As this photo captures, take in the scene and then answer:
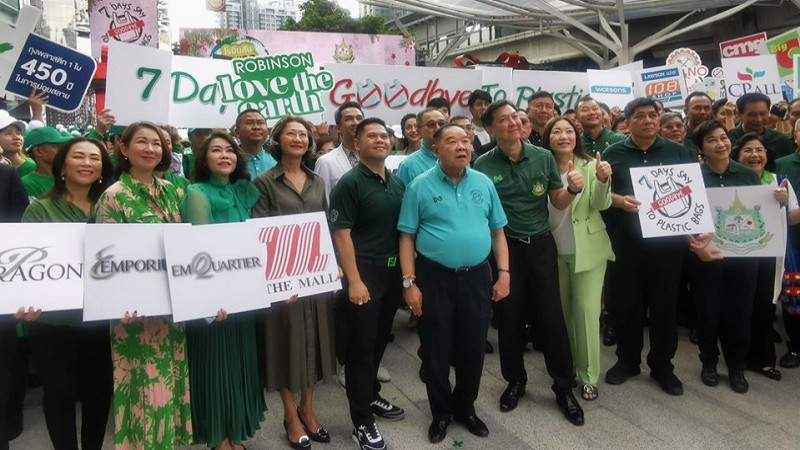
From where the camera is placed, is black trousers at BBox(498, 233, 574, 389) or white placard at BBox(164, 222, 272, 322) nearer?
white placard at BBox(164, 222, 272, 322)

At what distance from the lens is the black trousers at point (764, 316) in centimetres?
410

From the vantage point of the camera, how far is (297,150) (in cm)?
317

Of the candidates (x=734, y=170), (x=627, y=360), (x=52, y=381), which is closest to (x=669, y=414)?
(x=627, y=360)

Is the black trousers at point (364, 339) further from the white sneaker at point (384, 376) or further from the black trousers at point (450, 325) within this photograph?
the white sneaker at point (384, 376)

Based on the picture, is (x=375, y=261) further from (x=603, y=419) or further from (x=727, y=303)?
(x=727, y=303)

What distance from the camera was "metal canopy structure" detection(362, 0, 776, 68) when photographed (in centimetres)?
1998

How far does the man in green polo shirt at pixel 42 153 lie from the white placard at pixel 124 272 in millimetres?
1574

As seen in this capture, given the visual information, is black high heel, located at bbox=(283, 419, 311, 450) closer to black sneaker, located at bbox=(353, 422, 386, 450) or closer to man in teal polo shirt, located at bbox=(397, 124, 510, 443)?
black sneaker, located at bbox=(353, 422, 386, 450)

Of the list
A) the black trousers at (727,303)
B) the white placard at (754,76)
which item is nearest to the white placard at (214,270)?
the black trousers at (727,303)

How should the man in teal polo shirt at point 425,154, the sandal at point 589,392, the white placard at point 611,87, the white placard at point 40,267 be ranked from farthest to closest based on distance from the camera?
1. the white placard at point 611,87
2. the man in teal polo shirt at point 425,154
3. the sandal at point 589,392
4. the white placard at point 40,267

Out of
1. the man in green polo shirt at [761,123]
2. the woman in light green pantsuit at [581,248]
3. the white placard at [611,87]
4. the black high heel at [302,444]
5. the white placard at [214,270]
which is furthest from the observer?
the white placard at [611,87]

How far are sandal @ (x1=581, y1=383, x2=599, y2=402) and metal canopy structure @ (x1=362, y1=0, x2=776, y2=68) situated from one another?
58.0 ft

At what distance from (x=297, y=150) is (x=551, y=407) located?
232 cm

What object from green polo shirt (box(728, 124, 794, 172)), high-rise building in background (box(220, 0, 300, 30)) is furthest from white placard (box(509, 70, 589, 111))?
high-rise building in background (box(220, 0, 300, 30))
